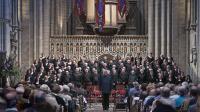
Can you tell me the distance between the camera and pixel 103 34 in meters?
33.4

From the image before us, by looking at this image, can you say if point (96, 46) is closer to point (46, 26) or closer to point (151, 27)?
point (46, 26)

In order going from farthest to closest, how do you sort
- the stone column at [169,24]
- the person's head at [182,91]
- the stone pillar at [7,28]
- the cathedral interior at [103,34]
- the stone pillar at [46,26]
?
the stone pillar at [46,26] < the stone column at [169,24] < the cathedral interior at [103,34] < the stone pillar at [7,28] < the person's head at [182,91]

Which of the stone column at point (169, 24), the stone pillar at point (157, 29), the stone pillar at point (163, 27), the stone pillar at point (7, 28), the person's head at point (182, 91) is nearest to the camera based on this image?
the person's head at point (182, 91)

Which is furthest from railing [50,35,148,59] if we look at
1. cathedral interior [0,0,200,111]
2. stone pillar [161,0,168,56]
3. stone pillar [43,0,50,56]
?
stone pillar [161,0,168,56]

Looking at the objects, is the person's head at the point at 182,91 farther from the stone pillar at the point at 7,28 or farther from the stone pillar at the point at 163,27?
the stone pillar at the point at 163,27

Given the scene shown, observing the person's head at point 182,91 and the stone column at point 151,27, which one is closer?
the person's head at point 182,91

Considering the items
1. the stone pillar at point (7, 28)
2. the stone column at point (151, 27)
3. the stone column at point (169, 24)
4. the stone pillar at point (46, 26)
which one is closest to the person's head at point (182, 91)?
the stone pillar at point (7, 28)

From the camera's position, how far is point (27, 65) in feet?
107

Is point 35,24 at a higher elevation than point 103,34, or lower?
higher

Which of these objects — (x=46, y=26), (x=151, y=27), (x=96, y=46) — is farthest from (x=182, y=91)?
(x=46, y=26)

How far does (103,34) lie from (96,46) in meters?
0.85

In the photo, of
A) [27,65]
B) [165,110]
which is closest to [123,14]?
[27,65]

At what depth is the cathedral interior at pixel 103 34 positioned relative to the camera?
3203cm

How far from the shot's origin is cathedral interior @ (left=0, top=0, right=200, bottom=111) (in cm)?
3203
